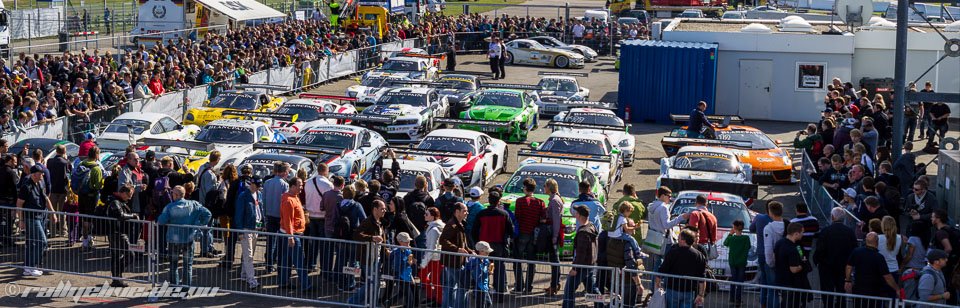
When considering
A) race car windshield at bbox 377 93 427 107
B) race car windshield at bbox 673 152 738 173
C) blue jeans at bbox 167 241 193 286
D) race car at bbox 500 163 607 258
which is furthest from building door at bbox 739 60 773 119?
blue jeans at bbox 167 241 193 286

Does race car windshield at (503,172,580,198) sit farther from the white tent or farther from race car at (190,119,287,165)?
the white tent

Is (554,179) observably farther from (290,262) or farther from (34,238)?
(34,238)

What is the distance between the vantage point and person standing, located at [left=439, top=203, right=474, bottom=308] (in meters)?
13.7

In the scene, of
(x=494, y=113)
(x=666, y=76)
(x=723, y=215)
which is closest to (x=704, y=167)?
(x=723, y=215)

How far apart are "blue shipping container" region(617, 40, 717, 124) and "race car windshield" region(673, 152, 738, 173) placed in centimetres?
1166

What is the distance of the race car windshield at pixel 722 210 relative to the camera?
17.0 meters

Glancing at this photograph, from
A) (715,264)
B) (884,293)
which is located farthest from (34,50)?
(884,293)

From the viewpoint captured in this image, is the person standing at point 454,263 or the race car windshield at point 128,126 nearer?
the person standing at point 454,263

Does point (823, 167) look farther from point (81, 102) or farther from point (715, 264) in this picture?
point (81, 102)

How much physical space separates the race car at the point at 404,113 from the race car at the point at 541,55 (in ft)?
57.2

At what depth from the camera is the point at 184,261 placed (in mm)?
14789

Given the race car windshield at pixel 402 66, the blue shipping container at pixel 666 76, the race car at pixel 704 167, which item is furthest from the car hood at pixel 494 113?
the race car windshield at pixel 402 66

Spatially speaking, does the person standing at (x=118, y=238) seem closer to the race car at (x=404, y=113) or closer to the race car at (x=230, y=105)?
the race car at (x=404, y=113)

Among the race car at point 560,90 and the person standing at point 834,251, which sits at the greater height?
the race car at point 560,90
